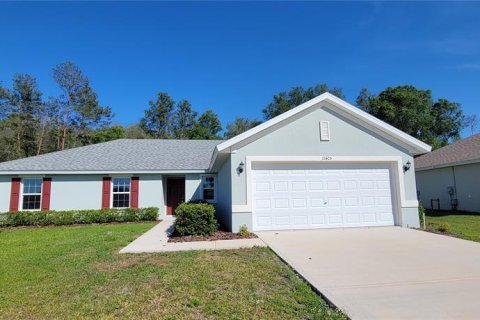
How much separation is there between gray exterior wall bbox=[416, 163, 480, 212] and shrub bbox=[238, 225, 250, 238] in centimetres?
1392

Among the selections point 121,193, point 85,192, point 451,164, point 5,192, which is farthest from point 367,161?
point 5,192

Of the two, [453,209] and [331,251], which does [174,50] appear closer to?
[331,251]

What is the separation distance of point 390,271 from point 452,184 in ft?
51.7

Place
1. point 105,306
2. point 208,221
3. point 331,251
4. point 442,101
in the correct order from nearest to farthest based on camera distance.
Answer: point 105,306
point 331,251
point 208,221
point 442,101

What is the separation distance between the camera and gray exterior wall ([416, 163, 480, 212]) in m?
15.7

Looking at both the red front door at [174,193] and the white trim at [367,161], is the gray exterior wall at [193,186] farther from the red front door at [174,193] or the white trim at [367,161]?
the white trim at [367,161]

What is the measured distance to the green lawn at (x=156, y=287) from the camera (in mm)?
3773

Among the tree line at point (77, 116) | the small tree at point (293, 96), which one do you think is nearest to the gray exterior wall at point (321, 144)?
the tree line at point (77, 116)

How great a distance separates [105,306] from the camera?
3.98 metres

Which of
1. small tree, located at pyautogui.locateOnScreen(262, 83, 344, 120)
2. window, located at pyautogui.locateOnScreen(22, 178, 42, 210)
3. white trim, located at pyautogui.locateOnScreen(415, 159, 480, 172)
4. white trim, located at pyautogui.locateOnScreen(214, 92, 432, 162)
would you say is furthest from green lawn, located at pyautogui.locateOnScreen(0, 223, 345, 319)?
small tree, located at pyautogui.locateOnScreen(262, 83, 344, 120)

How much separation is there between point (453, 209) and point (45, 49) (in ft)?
88.6

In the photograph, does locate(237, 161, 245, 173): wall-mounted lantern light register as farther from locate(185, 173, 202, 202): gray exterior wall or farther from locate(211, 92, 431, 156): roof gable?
locate(185, 173, 202, 202): gray exterior wall

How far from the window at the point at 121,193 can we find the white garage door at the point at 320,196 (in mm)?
9184

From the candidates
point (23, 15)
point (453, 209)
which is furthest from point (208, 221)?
point (453, 209)
